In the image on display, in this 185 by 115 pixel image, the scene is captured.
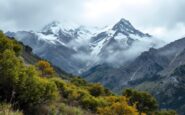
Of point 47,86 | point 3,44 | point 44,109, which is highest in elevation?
point 3,44

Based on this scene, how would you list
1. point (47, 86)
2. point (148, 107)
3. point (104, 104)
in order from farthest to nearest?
point (148, 107)
point (104, 104)
point (47, 86)

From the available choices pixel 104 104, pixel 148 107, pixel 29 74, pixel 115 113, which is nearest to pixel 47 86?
pixel 29 74

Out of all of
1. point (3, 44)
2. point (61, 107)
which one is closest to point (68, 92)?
point (3, 44)

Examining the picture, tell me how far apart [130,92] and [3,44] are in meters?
61.2

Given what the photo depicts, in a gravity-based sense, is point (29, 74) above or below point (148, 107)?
below

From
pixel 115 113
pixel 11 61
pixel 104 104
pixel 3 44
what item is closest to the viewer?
pixel 11 61

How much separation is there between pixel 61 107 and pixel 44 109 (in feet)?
12.5

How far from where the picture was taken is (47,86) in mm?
25375

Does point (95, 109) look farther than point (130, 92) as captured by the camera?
No

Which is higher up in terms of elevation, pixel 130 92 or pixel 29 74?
pixel 130 92

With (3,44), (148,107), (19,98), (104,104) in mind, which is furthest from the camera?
(148,107)

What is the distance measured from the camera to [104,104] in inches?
1806

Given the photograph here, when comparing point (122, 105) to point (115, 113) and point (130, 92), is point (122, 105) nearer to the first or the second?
point (115, 113)

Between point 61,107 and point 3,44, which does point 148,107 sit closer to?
point 3,44
